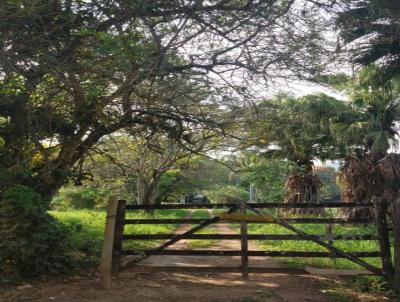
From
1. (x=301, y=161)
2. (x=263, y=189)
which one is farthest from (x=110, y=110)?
(x=263, y=189)

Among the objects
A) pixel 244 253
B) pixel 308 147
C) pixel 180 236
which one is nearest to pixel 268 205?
pixel 244 253

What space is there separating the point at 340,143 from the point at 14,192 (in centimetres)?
1840

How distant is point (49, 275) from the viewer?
8336 millimetres

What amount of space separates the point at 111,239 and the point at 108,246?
135 mm

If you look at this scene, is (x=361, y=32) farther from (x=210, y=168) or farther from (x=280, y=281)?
(x=210, y=168)

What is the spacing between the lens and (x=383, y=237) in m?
8.33

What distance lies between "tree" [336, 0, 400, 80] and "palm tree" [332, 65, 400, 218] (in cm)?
1042

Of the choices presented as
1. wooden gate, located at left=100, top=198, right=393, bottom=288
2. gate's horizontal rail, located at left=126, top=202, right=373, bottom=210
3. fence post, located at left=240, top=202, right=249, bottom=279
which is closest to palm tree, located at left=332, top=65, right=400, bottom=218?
gate's horizontal rail, located at left=126, top=202, right=373, bottom=210

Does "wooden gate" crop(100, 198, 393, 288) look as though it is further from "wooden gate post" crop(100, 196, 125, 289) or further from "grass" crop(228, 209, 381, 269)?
"grass" crop(228, 209, 381, 269)

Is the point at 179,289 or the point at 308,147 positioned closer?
the point at 179,289

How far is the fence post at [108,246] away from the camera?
7699 mm

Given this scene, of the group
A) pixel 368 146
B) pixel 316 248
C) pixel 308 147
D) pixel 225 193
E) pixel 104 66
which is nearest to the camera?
pixel 104 66

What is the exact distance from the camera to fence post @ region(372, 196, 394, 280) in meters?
8.23

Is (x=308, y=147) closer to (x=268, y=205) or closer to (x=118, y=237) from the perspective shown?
(x=268, y=205)
